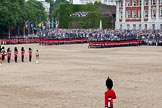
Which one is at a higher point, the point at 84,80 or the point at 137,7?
the point at 137,7

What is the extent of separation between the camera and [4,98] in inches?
858

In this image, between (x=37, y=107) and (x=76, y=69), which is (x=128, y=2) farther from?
(x=37, y=107)

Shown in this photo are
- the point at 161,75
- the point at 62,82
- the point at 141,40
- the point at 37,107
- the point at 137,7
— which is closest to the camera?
the point at 37,107

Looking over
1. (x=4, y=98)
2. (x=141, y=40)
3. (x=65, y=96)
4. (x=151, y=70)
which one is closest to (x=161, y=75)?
(x=151, y=70)

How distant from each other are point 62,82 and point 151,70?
936cm

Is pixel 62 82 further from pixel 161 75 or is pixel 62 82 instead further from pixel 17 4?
pixel 17 4

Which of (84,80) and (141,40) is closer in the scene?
(84,80)

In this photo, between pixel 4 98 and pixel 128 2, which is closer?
pixel 4 98

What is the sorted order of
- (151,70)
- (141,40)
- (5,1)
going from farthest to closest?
1. (5,1)
2. (141,40)
3. (151,70)

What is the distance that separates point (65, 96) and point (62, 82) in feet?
16.4

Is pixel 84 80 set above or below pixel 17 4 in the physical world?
below

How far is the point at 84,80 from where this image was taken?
2841 cm

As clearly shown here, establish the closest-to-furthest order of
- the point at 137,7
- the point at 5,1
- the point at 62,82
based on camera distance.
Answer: the point at 62,82 < the point at 5,1 < the point at 137,7

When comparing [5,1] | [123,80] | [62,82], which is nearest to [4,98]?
[62,82]
